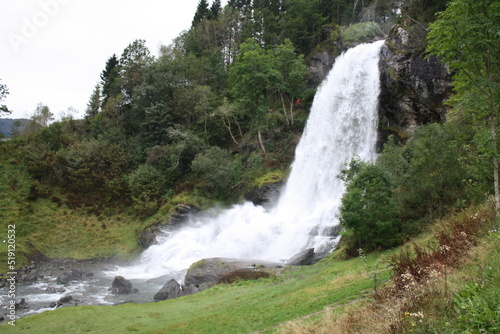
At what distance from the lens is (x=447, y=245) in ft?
24.4

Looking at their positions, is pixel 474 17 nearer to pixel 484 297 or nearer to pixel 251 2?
pixel 484 297

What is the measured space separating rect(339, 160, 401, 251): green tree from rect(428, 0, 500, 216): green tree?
5.09 metres

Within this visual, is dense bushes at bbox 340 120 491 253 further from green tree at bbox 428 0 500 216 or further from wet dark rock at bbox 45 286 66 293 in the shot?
wet dark rock at bbox 45 286 66 293

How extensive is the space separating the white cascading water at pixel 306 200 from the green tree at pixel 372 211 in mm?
7438

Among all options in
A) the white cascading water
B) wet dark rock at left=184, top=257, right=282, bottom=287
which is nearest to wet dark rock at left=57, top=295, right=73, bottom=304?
wet dark rock at left=184, top=257, right=282, bottom=287

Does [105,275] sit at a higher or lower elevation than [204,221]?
lower

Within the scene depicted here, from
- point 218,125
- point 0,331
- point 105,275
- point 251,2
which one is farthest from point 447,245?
point 251,2

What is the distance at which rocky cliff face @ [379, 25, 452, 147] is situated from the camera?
78.3 ft

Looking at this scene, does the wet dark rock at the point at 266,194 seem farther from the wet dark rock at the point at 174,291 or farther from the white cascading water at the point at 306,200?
the wet dark rock at the point at 174,291

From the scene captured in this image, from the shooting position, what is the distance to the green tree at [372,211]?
1443 cm

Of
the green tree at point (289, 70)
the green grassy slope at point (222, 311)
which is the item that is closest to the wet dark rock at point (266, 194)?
the green tree at point (289, 70)

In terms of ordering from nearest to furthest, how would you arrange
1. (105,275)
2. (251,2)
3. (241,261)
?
(241,261), (105,275), (251,2)

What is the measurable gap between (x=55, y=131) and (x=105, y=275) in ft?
79.3

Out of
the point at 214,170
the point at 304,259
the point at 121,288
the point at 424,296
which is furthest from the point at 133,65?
the point at 424,296
